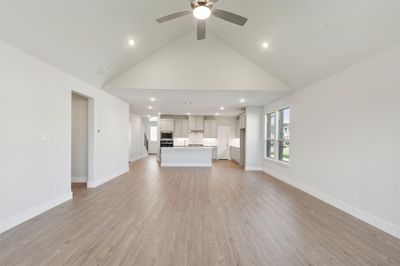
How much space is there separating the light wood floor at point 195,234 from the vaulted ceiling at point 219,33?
107 inches

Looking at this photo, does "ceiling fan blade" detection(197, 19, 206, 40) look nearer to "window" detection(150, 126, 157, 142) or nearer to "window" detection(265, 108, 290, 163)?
"window" detection(265, 108, 290, 163)

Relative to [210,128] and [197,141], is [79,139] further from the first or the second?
[210,128]

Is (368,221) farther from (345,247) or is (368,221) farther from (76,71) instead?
(76,71)

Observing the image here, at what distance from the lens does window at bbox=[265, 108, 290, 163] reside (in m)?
5.75

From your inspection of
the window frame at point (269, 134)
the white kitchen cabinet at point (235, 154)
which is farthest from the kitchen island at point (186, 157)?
the window frame at point (269, 134)

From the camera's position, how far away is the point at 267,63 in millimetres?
4516

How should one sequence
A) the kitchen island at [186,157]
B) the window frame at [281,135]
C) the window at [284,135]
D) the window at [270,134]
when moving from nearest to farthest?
the window at [284,135], the window frame at [281,135], the window at [270,134], the kitchen island at [186,157]

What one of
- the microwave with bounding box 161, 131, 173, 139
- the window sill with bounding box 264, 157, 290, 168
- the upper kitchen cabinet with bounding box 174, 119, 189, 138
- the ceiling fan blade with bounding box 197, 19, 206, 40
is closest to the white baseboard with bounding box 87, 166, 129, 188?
the microwave with bounding box 161, 131, 173, 139

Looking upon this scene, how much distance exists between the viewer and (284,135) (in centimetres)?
586

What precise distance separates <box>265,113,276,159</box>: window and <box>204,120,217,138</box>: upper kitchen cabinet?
12.6ft

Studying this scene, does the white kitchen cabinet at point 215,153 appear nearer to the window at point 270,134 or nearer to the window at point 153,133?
the window at point 270,134

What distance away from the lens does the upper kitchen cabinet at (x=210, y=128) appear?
34.6 ft

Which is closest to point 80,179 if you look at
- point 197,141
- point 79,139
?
point 79,139

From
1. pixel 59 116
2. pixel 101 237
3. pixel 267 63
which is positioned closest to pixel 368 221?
pixel 267 63
